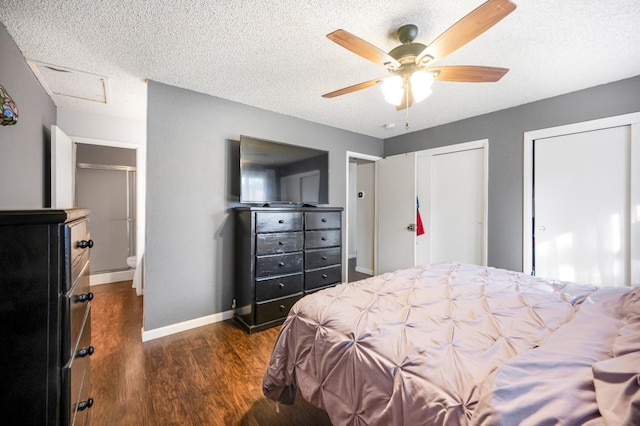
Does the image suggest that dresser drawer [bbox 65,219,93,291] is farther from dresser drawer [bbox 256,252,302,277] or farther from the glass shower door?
the glass shower door

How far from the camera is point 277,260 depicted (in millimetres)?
2754

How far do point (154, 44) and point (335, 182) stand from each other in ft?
8.62

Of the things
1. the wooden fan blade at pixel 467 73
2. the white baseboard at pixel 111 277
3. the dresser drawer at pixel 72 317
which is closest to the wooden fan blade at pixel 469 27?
the wooden fan blade at pixel 467 73

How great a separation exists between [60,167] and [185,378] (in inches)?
103

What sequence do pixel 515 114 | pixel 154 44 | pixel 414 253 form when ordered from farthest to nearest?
pixel 414 253 → pixel 515 114 → pixel 154 44

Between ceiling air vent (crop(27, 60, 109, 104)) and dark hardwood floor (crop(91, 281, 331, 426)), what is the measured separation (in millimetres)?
2424

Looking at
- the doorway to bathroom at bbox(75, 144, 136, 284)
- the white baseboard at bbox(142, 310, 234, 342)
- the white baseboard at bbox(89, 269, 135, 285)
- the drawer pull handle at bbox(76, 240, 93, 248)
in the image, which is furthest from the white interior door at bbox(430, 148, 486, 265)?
the white baseboard at bbox(89, 269, 135, 285)

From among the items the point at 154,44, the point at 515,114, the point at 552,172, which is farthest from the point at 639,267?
the point at 154,44

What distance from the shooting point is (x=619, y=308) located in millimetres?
1224

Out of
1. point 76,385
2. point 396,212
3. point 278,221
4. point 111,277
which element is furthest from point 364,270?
point 76,385

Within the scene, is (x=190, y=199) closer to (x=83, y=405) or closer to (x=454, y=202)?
(x=83, y=405)

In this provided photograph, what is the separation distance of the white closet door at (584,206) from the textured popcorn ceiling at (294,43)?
2.04 feet

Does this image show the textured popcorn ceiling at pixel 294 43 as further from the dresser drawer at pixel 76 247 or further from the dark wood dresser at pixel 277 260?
the dresser drawer at pixel 76 247

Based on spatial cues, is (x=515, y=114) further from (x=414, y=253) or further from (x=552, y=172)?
(x=414, y=253)
